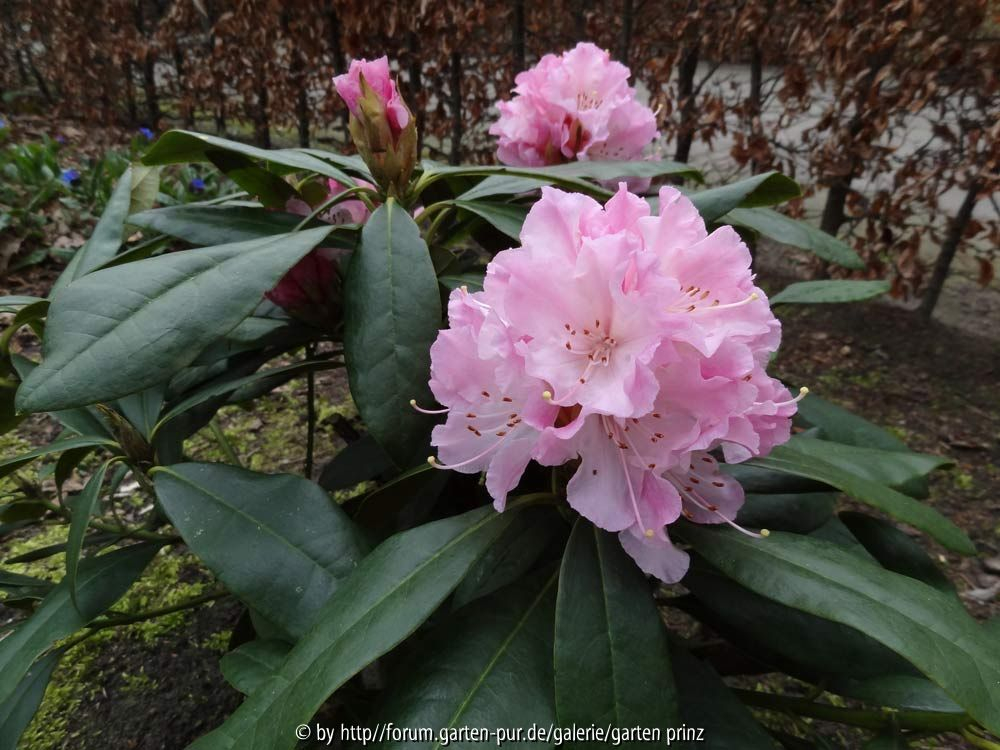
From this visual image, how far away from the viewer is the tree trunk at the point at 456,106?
3447 mm

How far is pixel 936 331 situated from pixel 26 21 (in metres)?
7.09

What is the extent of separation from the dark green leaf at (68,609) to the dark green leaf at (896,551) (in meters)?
1.02

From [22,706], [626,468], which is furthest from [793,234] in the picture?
[22,706]

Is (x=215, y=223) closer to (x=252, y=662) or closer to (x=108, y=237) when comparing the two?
(x=108, y=237)

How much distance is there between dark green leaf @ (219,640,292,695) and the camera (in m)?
0.80

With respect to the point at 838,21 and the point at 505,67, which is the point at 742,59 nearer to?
the point at 838,21

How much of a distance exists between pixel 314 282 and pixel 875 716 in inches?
36.8

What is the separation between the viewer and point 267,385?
109cm

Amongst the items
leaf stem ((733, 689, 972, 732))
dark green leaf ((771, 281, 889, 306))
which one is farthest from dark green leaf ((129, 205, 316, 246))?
leaf stem ((733, 689, 972, 732))

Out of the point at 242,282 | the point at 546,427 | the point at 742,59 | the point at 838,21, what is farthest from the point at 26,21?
the point at 546,427

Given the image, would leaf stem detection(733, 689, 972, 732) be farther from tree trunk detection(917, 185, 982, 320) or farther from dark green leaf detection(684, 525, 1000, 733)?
tree trunk detection(917, 185, 982, 320)

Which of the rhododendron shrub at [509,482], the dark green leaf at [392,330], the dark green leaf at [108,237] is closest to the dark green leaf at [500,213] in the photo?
the rhododendron shrub at [509,482]

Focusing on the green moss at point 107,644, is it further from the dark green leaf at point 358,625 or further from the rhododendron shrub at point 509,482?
the dark green leaf at point 358,625

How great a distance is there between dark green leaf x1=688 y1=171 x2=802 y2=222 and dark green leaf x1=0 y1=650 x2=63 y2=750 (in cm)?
111
